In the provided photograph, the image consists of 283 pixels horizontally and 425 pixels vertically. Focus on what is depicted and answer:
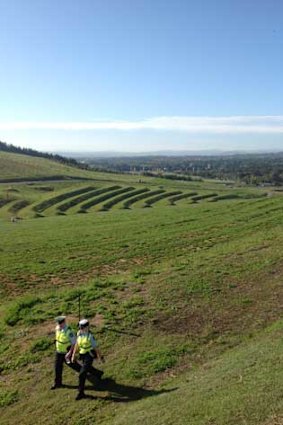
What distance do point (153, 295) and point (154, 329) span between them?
296 centimetres

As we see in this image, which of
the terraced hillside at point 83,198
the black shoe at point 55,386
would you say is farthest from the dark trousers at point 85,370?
the terraced hillside at point 83,198

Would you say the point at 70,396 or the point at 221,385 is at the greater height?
the point at 221,385

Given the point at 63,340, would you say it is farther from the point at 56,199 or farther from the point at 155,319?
the point at 56,199

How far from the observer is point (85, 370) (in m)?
12.4

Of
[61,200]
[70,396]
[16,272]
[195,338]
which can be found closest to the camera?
[70,396]

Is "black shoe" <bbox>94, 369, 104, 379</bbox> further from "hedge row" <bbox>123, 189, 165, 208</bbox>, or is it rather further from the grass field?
"hedge row" <bbox>123, 189, 165, 208</bbox>

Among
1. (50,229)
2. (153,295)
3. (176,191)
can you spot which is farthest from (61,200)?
(153,295)

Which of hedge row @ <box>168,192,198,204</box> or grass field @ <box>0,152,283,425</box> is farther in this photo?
hedge row @ <box>168,192,198,204</box>

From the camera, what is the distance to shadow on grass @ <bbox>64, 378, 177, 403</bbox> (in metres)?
11.9

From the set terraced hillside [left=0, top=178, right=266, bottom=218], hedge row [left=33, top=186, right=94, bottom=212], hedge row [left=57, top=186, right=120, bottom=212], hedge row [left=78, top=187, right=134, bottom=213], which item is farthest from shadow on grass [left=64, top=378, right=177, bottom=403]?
hedge row [left=57, top=186, right=120, bottom=212]

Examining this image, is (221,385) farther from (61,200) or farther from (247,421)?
(61,200)

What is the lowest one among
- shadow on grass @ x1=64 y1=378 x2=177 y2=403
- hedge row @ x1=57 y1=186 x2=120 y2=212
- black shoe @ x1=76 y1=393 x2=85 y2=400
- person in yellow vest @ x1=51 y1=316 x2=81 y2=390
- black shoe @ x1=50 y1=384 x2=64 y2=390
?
hedge row @ x1=57 y1=186 x2=120 y2=212

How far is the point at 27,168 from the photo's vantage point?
136m

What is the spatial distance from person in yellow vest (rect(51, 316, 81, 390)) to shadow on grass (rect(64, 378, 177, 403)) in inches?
13.4
